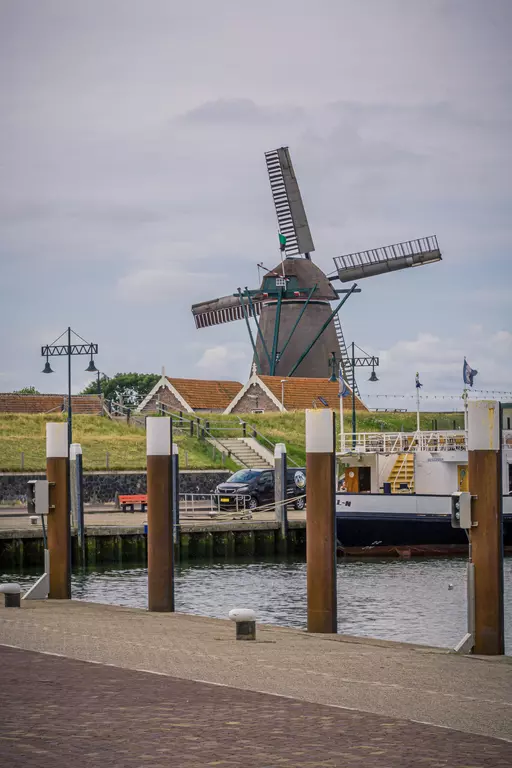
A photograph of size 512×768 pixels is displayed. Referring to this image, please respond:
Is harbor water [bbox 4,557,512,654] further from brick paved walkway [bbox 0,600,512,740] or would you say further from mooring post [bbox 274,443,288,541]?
brick paved walkway [bbox 0,600,512,740]

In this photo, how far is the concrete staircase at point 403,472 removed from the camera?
4441cm

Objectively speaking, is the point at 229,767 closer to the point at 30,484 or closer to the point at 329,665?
the point at 329,665

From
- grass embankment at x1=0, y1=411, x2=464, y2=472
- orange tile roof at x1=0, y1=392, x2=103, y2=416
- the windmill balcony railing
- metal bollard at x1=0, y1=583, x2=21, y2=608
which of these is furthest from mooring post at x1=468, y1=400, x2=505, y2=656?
orange tile roof at x1=0, y1=392, x2=103, y2=416

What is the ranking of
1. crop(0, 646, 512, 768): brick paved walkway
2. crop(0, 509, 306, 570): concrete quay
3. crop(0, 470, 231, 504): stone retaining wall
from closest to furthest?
crop(0, 646, 512, 768): brick paved walkway → crop(0, 509, 306, 570): concrete quay → crop(0, 470, 231, 504): stone retaining wall

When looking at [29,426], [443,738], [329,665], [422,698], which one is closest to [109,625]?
[329,665]

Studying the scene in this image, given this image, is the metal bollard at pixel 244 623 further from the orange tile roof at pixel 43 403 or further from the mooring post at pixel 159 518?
the orange tile roof at pixel 43 403

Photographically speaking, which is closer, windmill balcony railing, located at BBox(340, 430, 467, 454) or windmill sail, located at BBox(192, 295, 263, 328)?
windmill balcony railing, located at BBox(340, 430, 467, 454)


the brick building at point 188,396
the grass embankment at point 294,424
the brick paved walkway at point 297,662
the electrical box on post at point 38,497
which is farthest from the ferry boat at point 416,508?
the brick building at point 188,396

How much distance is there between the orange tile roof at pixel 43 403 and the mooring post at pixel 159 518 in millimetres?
62340

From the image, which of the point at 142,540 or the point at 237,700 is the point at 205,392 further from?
the point at 237,700

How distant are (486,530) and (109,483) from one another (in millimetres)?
45208

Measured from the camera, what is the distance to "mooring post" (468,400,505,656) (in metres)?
15.3

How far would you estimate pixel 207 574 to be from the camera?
35.7 m

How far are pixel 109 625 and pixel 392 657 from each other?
4.08 m
